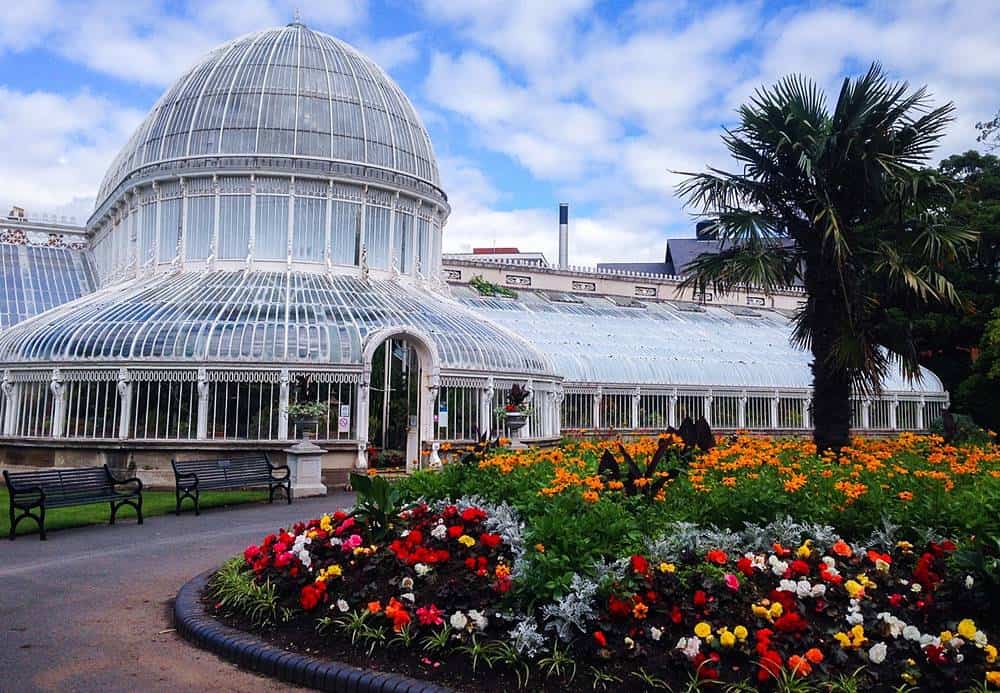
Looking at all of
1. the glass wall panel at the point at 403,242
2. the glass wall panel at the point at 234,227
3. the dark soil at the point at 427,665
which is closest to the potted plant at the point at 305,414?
the glass wall panel at the point at 234,227

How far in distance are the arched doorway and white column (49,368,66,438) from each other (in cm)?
748

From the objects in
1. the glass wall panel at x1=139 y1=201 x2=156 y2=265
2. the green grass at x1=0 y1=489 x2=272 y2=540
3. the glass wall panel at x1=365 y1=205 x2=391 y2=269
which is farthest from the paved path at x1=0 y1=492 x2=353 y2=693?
the glass wall panel at x1=139 y1=201 x2=156 y2=265

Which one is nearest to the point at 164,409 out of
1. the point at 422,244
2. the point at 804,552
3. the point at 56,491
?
A: the point at 56,491

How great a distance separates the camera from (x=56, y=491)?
543 inches

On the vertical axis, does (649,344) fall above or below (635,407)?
above

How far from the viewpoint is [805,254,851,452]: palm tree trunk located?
1271 cm

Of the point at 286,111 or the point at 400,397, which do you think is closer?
the point at 400,397

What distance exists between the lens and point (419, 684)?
5.96 meters

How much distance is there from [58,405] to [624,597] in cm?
1931

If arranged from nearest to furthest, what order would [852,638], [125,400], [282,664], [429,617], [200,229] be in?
[852,638]
[282,664]
[429,617]
[125,400]
[200,229]

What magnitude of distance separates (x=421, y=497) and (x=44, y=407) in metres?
16.2

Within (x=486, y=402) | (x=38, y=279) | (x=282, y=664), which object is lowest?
(x=282, y=664)

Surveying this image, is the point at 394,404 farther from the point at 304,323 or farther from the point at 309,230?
the point at 309,230

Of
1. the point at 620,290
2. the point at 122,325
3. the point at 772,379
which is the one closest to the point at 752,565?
the point at 122,325
